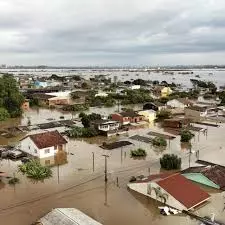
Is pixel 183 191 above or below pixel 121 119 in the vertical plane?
below

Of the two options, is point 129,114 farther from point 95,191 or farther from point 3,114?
point 95,191

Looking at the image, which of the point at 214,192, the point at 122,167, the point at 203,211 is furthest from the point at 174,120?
the point at 203,211

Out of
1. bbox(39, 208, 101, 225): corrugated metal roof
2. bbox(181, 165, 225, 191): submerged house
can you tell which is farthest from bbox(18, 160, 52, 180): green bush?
bbox(181, 165, 225, 191): submerged house

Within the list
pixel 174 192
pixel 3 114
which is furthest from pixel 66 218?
pixel 3 114

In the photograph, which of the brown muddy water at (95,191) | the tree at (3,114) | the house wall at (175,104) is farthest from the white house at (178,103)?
the tree at (3,114)

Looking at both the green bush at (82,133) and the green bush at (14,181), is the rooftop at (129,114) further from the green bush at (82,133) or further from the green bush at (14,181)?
the green bush at (14,181)

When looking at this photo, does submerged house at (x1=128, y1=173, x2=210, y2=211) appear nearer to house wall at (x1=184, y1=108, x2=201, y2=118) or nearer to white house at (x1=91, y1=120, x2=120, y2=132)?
white house at (x1=91, y1=120, x2=120, y2=132)
